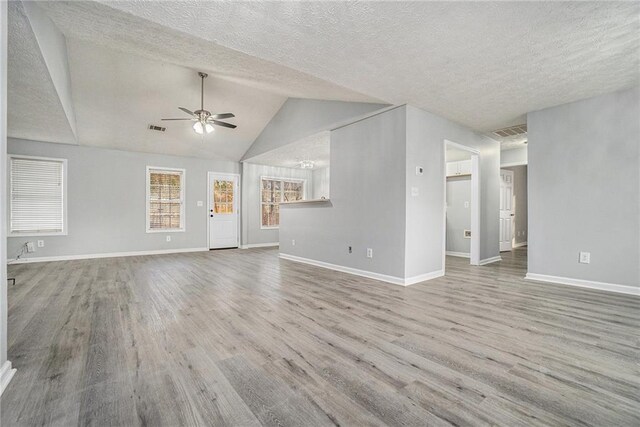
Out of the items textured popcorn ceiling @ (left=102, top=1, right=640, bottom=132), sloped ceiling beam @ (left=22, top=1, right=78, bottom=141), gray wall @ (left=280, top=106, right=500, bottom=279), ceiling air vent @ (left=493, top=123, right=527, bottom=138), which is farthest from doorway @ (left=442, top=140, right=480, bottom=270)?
sloped ceiling beam @ (left=22, top=1, right=78, bottom=141)

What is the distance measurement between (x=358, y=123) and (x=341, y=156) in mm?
601

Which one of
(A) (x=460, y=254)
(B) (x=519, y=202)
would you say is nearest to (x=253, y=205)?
(A) (x=460, y=254)

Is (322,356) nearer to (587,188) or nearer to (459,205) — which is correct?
(587,188)

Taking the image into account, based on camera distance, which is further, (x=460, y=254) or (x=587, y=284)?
(x=460, y=254)

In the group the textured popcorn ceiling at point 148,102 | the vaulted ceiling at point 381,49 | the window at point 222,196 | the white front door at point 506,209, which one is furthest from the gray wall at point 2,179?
the white front door at point 506,209

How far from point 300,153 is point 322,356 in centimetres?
566

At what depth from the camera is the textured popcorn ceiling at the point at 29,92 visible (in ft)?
7.59

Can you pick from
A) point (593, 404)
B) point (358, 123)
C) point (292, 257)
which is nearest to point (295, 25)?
point (358, 123)

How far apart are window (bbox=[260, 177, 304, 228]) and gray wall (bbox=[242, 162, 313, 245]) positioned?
0.53 feet

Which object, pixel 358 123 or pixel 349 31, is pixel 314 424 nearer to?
pixel 349 31

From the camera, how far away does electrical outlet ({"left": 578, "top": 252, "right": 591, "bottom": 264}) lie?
3.62m

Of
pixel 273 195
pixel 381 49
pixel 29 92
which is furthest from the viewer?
pixel 273 195

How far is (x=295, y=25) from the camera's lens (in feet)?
7.25

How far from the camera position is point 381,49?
2525 millimetres
